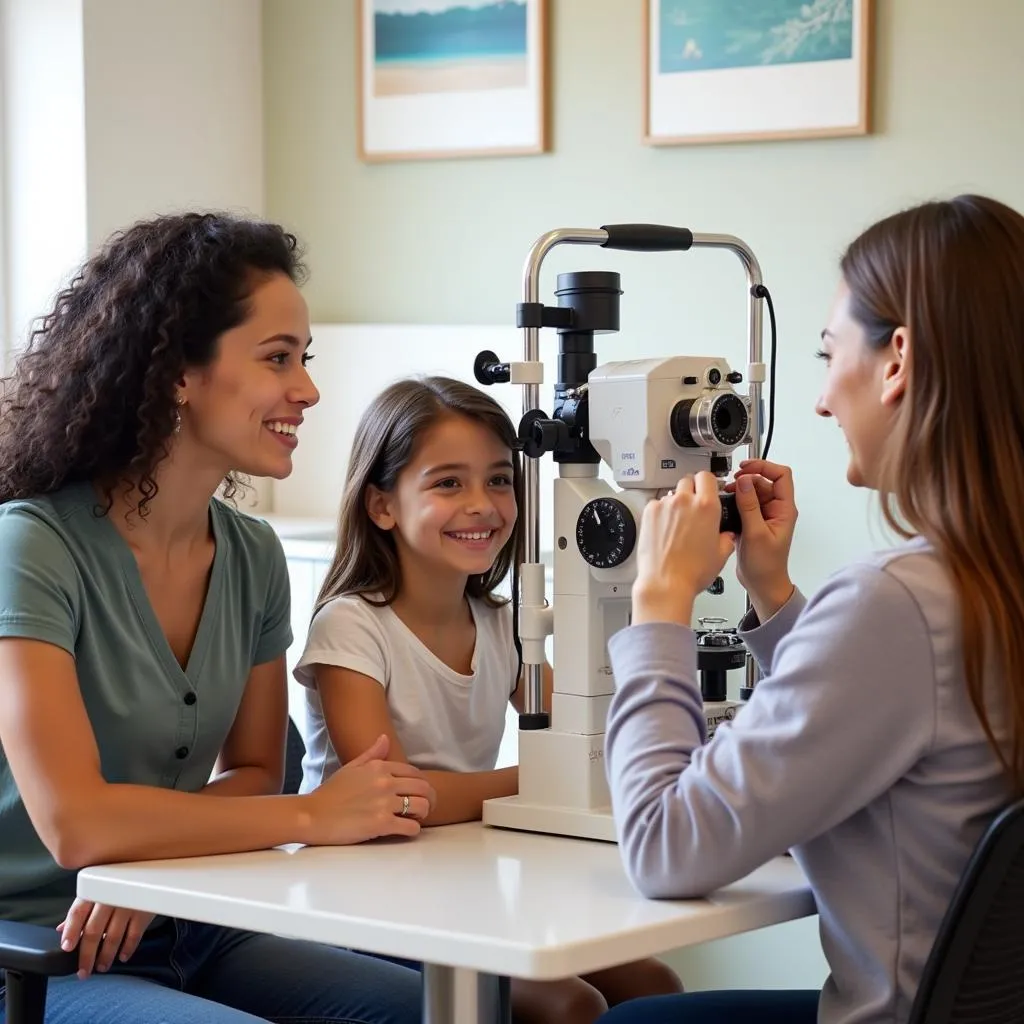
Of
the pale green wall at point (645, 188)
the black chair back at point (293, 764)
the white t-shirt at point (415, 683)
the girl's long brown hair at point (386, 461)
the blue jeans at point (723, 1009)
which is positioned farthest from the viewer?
the pale green wall at point (645, 188)

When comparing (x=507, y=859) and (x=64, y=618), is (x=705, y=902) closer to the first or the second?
(x=507, y=859)

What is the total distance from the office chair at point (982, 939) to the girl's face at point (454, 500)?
2.64 feet

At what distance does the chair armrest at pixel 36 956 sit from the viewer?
1.32 m

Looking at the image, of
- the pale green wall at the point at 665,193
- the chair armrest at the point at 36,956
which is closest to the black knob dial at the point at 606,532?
the chair armrest at the point at 36,956

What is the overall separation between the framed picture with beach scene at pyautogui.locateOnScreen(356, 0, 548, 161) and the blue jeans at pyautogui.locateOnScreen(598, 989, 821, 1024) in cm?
196

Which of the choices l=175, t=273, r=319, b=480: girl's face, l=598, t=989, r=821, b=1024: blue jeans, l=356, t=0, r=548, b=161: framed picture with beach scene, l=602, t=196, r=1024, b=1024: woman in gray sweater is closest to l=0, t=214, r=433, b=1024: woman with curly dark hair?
l=175, t=273, r=319, b=480: girl's face

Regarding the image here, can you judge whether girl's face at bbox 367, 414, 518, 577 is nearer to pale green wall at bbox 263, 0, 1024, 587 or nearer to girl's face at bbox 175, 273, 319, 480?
girl's face at bbox 175, 273, 319, 480

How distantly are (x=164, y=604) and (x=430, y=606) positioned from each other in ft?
Result: 1.09

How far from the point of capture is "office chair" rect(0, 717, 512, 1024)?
1321mm

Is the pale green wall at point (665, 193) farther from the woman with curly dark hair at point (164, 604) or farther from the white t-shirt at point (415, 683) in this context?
the woman with curly dark hair at point (164, 604)

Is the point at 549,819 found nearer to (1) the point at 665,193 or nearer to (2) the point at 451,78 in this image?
(1) the point at 665,193

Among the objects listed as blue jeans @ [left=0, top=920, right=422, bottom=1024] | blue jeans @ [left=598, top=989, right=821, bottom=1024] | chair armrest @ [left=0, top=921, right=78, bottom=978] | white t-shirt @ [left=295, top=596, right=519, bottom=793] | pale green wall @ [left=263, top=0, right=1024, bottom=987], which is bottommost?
blue jeans @ [left=0, top=920, right=422, bottom=1024]

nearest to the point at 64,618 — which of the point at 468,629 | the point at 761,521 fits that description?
the point at 468,629

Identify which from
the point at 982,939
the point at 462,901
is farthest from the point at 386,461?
the point at 982,939
